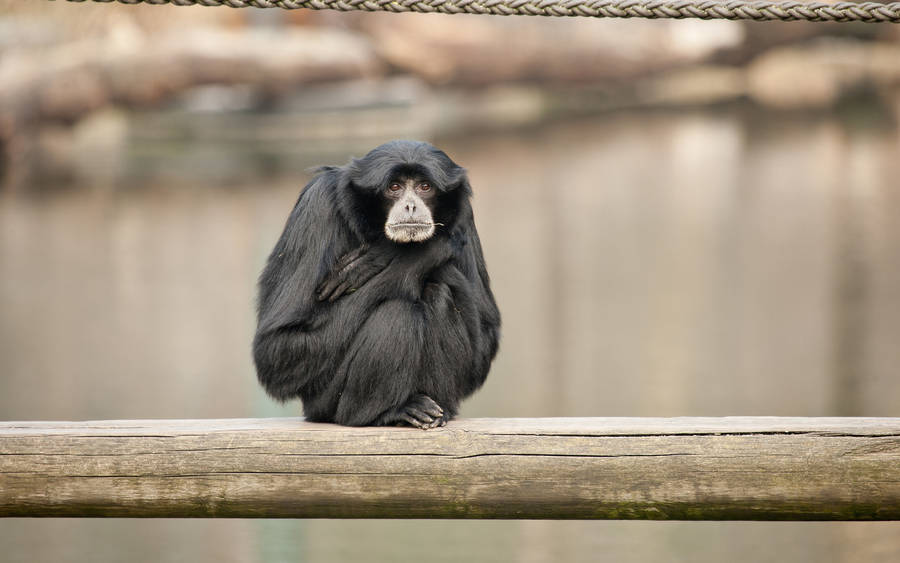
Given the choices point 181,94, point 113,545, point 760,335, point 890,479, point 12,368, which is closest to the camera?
point 890,479

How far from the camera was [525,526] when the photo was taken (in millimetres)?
→ 7145

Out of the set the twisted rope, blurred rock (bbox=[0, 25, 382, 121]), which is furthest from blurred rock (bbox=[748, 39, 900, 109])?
the twisted rope

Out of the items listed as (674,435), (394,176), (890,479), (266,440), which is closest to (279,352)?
(266,440)

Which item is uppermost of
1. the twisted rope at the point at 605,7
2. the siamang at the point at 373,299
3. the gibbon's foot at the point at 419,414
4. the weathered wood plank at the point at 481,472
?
the twisted rope at the point at 605,7

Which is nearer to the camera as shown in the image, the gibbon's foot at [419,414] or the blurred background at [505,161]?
the gibbon's foot at [419,414]

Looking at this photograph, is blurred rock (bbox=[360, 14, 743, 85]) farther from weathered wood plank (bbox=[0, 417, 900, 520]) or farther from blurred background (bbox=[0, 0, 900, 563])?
weathered wood plank (bbox=[0, 417, 900, 520])

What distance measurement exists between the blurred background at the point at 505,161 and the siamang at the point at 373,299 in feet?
25.8

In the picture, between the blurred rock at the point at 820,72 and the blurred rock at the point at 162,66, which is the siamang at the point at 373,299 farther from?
the blurred rock at the point at 820,72

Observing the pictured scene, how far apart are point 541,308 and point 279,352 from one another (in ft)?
28.7

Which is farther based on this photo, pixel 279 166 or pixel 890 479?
pixel 279 166

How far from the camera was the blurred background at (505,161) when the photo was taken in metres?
11.8

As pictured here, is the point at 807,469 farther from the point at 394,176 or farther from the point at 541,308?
the point at 541,308

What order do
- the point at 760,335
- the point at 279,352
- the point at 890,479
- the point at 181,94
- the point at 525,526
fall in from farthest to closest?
the point at 181,94 < the point at 760,335 < the point at 525,526 < the point at 279,352 < the point at 890,479

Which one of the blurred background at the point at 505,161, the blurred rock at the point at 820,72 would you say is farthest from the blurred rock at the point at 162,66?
the blurred rock at the point at 820,72
